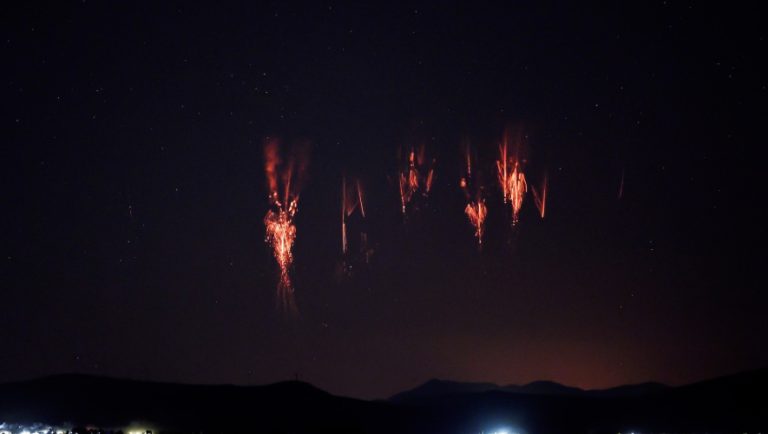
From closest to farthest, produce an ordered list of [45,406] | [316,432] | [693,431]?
[316,432]
[693,431]
[45,406]

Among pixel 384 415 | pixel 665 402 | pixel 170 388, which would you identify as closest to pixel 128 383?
pixel 170 388

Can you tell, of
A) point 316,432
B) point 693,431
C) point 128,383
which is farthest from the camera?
point 128,383

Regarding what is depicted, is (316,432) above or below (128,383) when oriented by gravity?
below

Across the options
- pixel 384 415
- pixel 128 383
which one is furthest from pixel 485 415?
pixel 128 383

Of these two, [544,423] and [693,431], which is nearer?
[693,431]

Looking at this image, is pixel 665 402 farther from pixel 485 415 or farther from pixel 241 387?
pixel 241 387

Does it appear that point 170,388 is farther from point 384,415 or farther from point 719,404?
point 719,404
